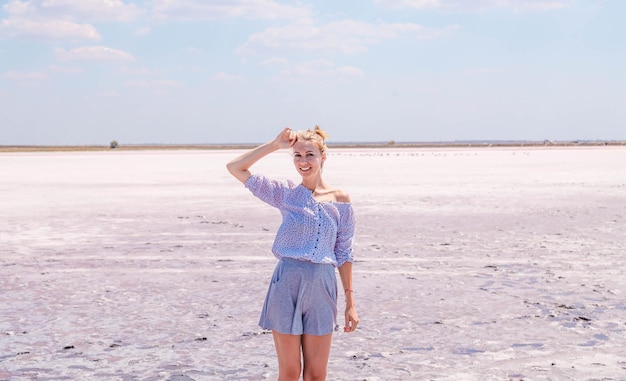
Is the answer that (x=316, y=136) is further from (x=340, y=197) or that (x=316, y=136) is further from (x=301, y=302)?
(x=301, y=302)

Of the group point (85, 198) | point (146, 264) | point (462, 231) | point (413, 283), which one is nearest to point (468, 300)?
point (413, 283)

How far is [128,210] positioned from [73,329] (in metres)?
12.3

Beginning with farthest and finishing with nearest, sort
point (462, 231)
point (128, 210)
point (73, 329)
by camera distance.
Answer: point (128, 210)
point (462, 231)
point (73, 329)

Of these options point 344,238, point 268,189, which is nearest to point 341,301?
point 344,238

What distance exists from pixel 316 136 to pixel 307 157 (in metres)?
0.13

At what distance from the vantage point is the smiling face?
4.34 meters

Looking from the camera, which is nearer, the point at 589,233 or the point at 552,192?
the point at 589,233

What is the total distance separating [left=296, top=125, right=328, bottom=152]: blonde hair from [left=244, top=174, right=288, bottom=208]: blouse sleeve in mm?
314

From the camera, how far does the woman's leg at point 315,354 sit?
4285mm

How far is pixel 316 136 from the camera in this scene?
4363 millimetres

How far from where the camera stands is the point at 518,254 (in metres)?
12.3

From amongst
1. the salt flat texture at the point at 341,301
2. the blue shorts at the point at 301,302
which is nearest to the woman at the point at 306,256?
the blue shorts at the point at 301,302

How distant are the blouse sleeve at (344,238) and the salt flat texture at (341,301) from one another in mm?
1943

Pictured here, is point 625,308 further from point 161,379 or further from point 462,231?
point 462,231
